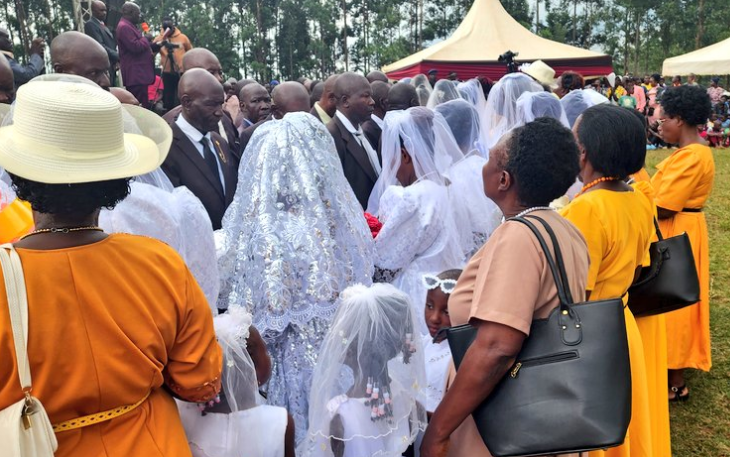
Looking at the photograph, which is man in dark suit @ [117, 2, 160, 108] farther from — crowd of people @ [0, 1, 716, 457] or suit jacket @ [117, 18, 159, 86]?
crowd of people @ [0, 1, 716, 457]

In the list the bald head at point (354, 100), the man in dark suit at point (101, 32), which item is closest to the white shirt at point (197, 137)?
the bald head at point (354, 100)

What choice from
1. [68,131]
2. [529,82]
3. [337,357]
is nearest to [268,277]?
[337,357]

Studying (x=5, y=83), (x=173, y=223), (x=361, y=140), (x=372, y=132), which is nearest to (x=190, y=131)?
(x=5, y=83)

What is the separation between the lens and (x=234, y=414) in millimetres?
2189

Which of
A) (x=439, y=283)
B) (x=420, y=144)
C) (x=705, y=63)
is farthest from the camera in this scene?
(x=705, y=63)

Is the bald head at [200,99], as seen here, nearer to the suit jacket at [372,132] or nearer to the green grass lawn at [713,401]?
the suit jacket at [372,132]

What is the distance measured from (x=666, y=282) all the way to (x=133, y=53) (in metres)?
7.69

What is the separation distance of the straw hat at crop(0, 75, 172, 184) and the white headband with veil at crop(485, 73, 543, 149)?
465 centimetres

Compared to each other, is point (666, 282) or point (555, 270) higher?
point (555, 270)

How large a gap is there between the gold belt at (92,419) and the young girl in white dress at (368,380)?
2.96 feet

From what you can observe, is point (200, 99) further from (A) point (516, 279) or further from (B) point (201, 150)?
(A) point (516, 279)

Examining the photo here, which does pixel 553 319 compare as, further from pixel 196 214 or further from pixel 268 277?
pixel 196 214

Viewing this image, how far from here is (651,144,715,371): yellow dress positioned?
4.43 meters

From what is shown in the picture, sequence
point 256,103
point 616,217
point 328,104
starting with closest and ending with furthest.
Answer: point 616,217
point 328,104
point 256,103
